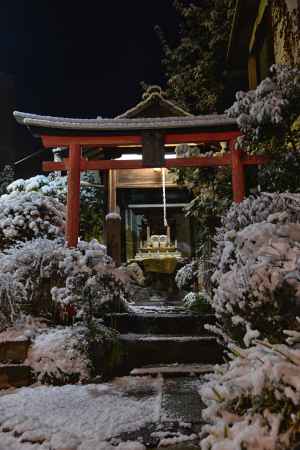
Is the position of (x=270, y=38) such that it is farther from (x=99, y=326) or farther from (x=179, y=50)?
(x=99, y=326)

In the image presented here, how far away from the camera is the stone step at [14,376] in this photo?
6152 millimetres

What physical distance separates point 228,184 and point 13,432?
26.7ft

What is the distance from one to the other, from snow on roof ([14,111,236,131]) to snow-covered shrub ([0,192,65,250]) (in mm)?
1955

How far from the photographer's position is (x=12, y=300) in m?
7.05

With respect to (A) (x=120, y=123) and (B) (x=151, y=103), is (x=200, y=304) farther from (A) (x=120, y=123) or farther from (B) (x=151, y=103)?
(B) (x=151, y=103)

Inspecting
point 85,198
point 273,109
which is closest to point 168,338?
point 273,109

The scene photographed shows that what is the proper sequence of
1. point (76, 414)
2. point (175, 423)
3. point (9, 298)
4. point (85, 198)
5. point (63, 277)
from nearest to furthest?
1. point (175, 423)
2. point (76, 414)
3. point (9, 298)
4. point (63, 277)
5. point (85, 198)

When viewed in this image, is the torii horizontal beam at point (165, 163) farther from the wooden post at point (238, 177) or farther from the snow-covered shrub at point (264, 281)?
the snow-covered shrub at point (264, 281)

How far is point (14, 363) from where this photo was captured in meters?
6.43

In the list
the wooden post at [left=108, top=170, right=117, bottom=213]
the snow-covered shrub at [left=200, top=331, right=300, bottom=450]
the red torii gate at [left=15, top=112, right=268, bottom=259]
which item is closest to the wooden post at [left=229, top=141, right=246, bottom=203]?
the red torii gate at [left=15, top=112, right=268, bottom=259]

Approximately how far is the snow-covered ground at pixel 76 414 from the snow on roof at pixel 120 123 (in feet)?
18.2

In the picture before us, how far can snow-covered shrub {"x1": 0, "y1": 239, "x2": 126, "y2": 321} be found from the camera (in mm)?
6824

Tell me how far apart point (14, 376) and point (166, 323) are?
2.96m

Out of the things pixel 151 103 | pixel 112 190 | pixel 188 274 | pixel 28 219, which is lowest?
pixel 188 274
